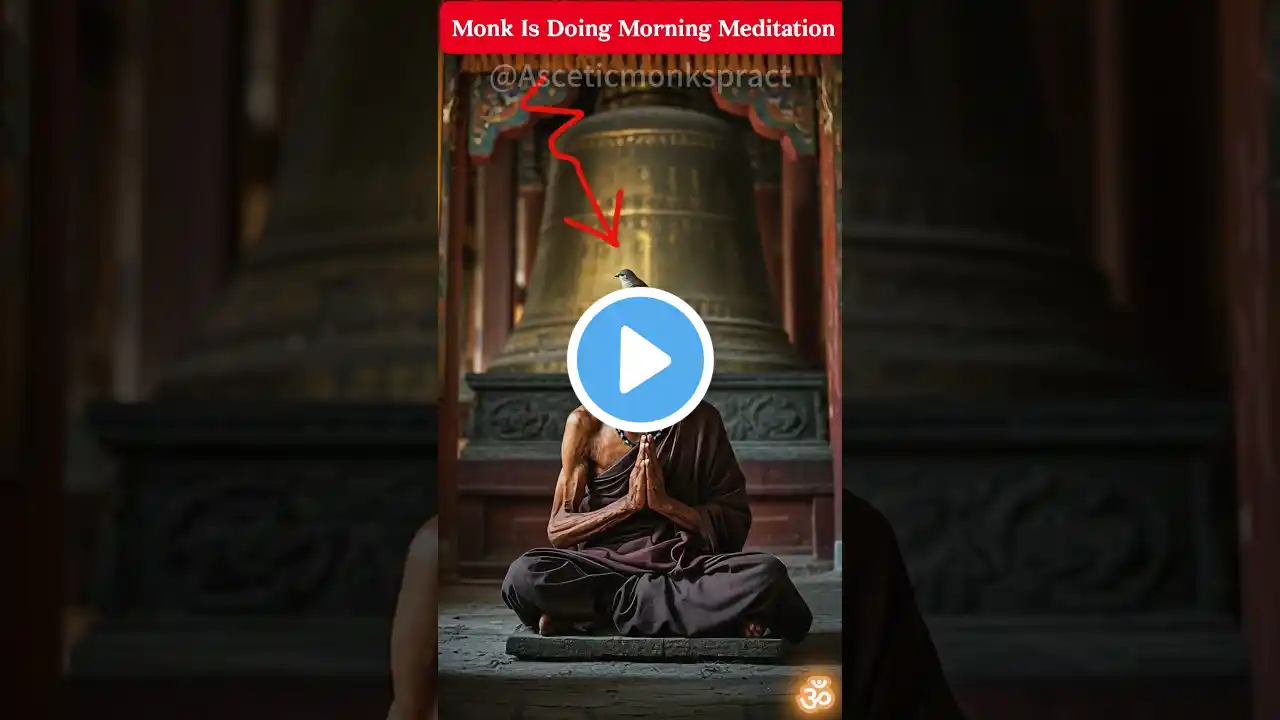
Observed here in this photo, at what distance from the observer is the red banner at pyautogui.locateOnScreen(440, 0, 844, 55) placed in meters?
0.90

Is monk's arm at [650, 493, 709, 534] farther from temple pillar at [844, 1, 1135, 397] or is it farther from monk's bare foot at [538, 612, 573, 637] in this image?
temple pillar at [844, 1, 1135, 397]

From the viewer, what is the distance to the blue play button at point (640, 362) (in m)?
0.87

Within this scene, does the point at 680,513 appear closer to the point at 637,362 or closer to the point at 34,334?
the point at 637,362

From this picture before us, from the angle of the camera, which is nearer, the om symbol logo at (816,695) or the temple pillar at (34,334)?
the om symbol logo at (816,695)

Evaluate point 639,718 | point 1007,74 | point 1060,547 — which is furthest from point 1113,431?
point 639,718

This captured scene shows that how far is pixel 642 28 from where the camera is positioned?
0.90 meters

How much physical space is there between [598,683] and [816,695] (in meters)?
0.17

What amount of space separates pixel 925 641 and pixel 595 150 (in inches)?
21.1

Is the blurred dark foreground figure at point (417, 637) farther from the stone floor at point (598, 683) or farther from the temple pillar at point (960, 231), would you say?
the temple pillar at point (960, 231)

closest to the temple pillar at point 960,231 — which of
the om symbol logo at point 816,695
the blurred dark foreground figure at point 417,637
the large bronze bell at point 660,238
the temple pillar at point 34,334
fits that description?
the large bronze bell at point 660,238

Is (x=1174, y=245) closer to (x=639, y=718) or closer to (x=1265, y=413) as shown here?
(x=1265, y=413)

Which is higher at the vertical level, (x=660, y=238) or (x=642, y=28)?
(x=642, y=28)

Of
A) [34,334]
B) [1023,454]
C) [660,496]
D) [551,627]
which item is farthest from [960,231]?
[34,334]

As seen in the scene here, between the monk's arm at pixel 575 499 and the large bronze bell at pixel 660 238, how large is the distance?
0.16 feet
